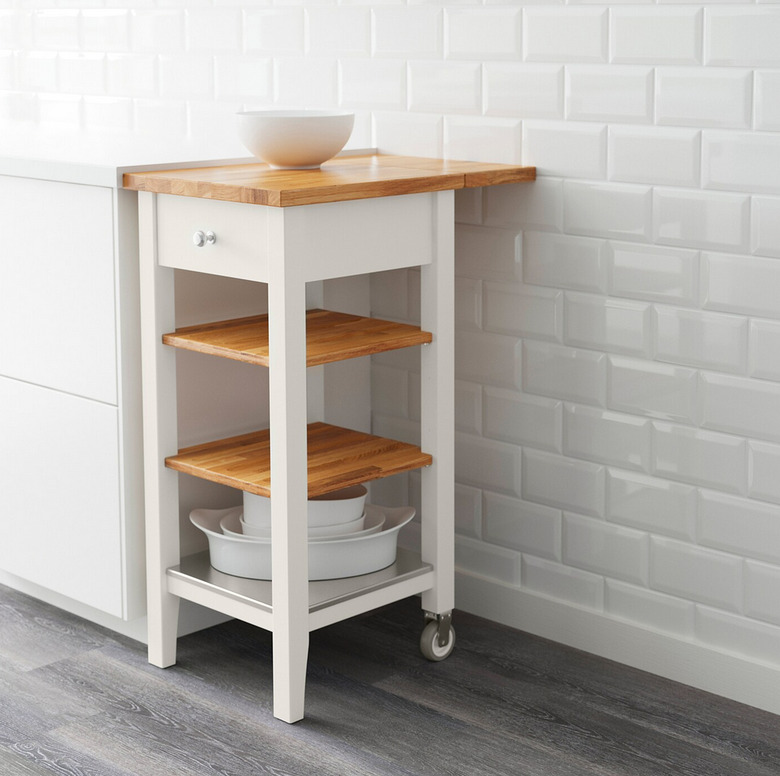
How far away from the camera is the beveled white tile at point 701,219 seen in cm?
206

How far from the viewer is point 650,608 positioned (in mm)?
2328

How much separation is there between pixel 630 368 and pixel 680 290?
0.61 feet

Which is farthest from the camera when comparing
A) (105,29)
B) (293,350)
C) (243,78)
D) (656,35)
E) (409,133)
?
(105,29)

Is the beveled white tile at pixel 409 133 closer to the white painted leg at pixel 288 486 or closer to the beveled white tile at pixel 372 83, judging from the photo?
the beveled white tile at pixel 372 83

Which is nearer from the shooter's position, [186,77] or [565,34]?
[565,34]

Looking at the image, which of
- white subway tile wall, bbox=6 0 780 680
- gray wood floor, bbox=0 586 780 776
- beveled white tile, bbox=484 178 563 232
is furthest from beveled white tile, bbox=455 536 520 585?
beveled white tile, bbox=484 178 563 232

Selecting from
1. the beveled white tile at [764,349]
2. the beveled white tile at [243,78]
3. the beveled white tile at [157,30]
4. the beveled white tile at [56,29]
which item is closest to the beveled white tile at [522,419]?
the beveled white tile at [764,349]

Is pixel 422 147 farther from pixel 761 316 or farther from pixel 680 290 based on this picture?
pixel 761 316

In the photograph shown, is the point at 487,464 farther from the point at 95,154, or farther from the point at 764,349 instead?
the point at 95,154

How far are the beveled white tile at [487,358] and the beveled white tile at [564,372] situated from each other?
30 mm

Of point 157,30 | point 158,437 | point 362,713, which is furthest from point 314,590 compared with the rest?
point 157,30

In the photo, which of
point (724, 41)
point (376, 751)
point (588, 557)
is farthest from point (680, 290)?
point (376, 751)

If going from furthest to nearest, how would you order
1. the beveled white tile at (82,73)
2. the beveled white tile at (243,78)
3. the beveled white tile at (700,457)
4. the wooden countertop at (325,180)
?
the beveled white tile at (82,73), the beveled white tile at (243,78), the beveled white tile at (700,457), the wooden countertop at (325,180)

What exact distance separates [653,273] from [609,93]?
13.3 inches
